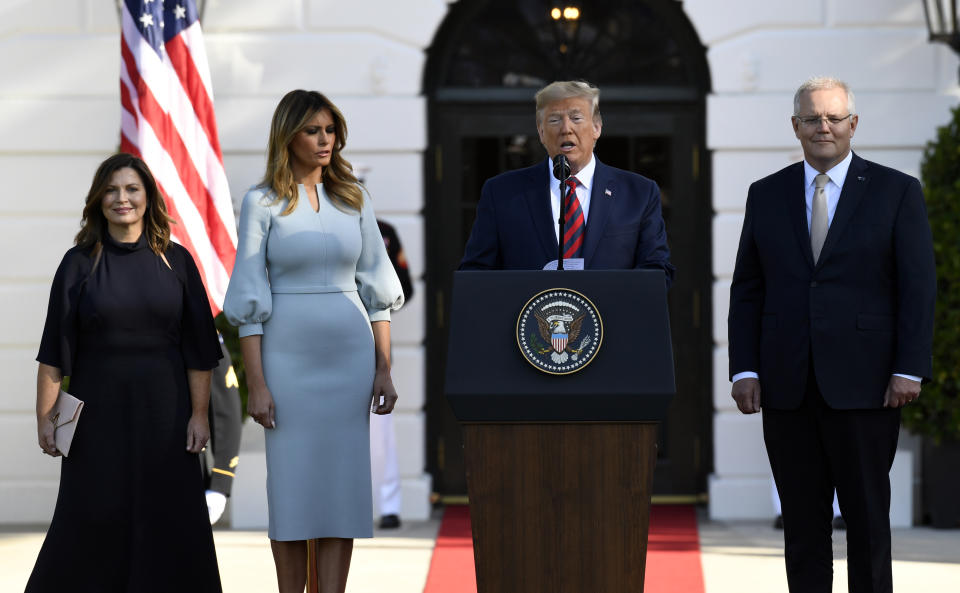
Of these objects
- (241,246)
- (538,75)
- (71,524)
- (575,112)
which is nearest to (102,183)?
(241,246)

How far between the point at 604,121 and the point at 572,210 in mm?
4086

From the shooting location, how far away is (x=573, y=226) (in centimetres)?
395

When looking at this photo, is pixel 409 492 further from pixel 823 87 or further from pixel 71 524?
pixel 823 87

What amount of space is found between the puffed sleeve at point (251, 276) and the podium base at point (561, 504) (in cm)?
103

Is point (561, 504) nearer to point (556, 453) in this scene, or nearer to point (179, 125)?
point (556, 453)

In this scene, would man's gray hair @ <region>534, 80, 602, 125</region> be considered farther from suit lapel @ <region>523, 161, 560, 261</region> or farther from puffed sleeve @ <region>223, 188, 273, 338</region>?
puffed sleeve @ <region>223, 188, 273, 338</region>

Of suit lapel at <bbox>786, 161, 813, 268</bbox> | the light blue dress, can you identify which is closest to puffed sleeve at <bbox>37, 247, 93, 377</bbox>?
the light blue dress

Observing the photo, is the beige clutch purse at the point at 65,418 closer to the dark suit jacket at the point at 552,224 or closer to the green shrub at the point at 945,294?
the dark suit jacket at the point at 552,224

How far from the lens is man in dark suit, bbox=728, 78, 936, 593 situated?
3.95 meters

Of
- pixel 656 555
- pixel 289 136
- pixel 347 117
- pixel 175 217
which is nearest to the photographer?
pixel 289 136

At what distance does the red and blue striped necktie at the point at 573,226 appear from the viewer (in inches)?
154

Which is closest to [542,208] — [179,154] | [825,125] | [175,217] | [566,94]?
[566,94]

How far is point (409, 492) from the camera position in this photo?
25.2 ft

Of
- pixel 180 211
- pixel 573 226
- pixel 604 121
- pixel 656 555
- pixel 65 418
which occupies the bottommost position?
pixel 656 555
